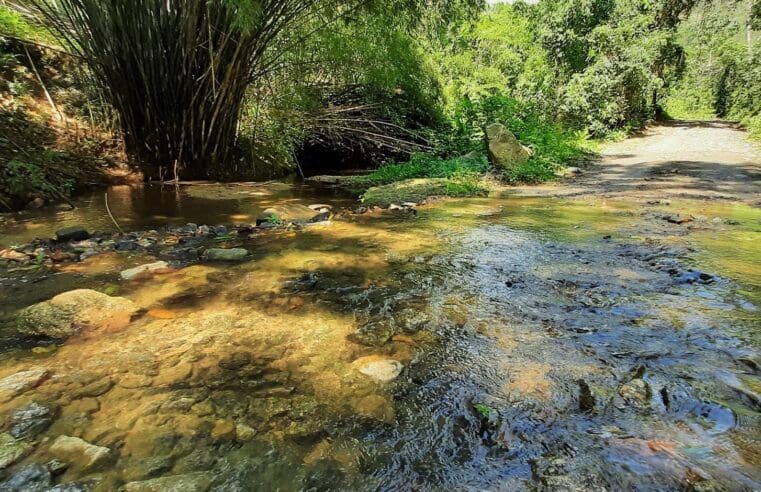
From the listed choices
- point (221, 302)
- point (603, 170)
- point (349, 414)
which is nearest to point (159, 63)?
point (221, 302)

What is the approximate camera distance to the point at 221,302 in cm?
248

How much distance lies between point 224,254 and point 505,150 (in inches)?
253

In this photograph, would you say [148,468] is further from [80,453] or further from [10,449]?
[10,449]

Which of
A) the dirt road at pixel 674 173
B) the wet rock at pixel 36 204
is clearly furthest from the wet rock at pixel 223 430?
the dirt road at pixel 674 173

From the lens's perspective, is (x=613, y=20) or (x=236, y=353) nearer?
(x=236, y=353)

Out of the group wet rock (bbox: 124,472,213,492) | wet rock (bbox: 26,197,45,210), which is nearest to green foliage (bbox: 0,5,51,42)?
wet rock (bbox: 26,197,45,210)

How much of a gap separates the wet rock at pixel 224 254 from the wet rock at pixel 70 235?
1260 millimetres

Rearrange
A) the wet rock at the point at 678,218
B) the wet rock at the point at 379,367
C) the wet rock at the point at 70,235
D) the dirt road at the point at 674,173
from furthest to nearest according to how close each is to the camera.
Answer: the dirt road at the point at 674,173
the wet rock at the point at 678,218
the wet rock at the point at 70,235
the wet rock at the point at 379,367

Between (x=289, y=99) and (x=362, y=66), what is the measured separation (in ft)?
5.40

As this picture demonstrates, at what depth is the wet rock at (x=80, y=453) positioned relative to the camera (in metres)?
1.30

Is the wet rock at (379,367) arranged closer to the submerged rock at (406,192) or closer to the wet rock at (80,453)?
the wet rock at (80,453)

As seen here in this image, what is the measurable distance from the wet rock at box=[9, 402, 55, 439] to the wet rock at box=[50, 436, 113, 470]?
111mm

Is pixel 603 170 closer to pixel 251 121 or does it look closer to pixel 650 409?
pixel 251 121

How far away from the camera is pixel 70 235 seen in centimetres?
373
